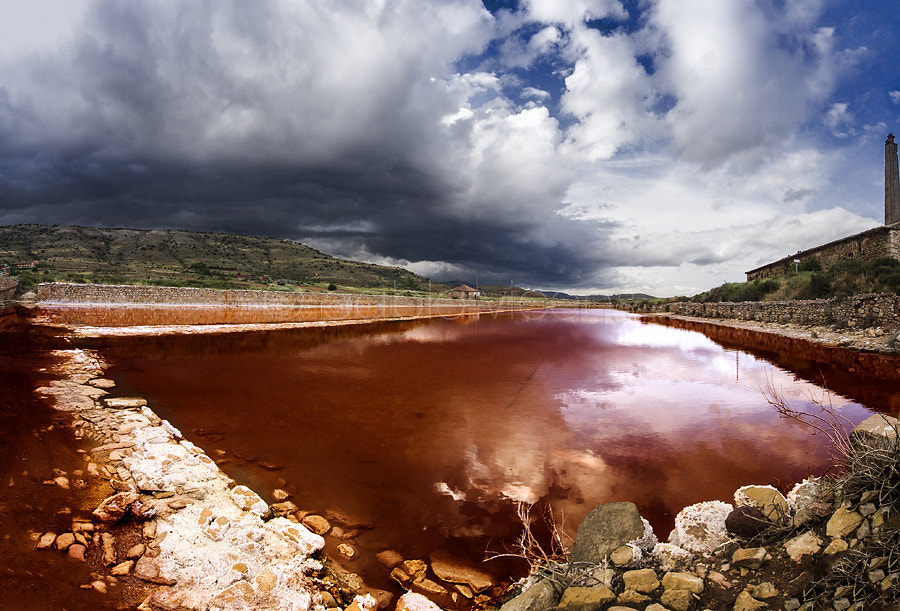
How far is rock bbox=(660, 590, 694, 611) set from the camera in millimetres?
2236

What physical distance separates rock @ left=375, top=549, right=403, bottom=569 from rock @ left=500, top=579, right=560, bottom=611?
39.2 inches

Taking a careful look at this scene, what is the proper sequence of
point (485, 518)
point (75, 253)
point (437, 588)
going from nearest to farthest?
point (437, 588) → point (485, 518) → point (75, 253)

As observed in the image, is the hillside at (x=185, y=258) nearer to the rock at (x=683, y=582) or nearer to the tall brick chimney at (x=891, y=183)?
the rock at (x=683, y=582)

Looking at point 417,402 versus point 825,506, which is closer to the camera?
point 825,506

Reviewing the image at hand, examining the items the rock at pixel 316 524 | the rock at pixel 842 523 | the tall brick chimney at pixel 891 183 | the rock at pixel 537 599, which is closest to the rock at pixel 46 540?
the rock at pixel 316 524

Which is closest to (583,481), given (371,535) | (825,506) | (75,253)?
(825,506)

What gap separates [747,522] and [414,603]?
256cm

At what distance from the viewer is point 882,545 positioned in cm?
204

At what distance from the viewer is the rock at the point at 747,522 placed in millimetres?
2787

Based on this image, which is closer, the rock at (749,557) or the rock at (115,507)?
the rock at (749,557)

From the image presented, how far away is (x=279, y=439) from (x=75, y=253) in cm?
7253

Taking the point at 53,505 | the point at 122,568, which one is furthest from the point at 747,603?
the point at 53,505

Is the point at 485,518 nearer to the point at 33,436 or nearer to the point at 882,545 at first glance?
the point at 882,545

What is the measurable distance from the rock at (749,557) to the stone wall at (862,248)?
3183 cm
